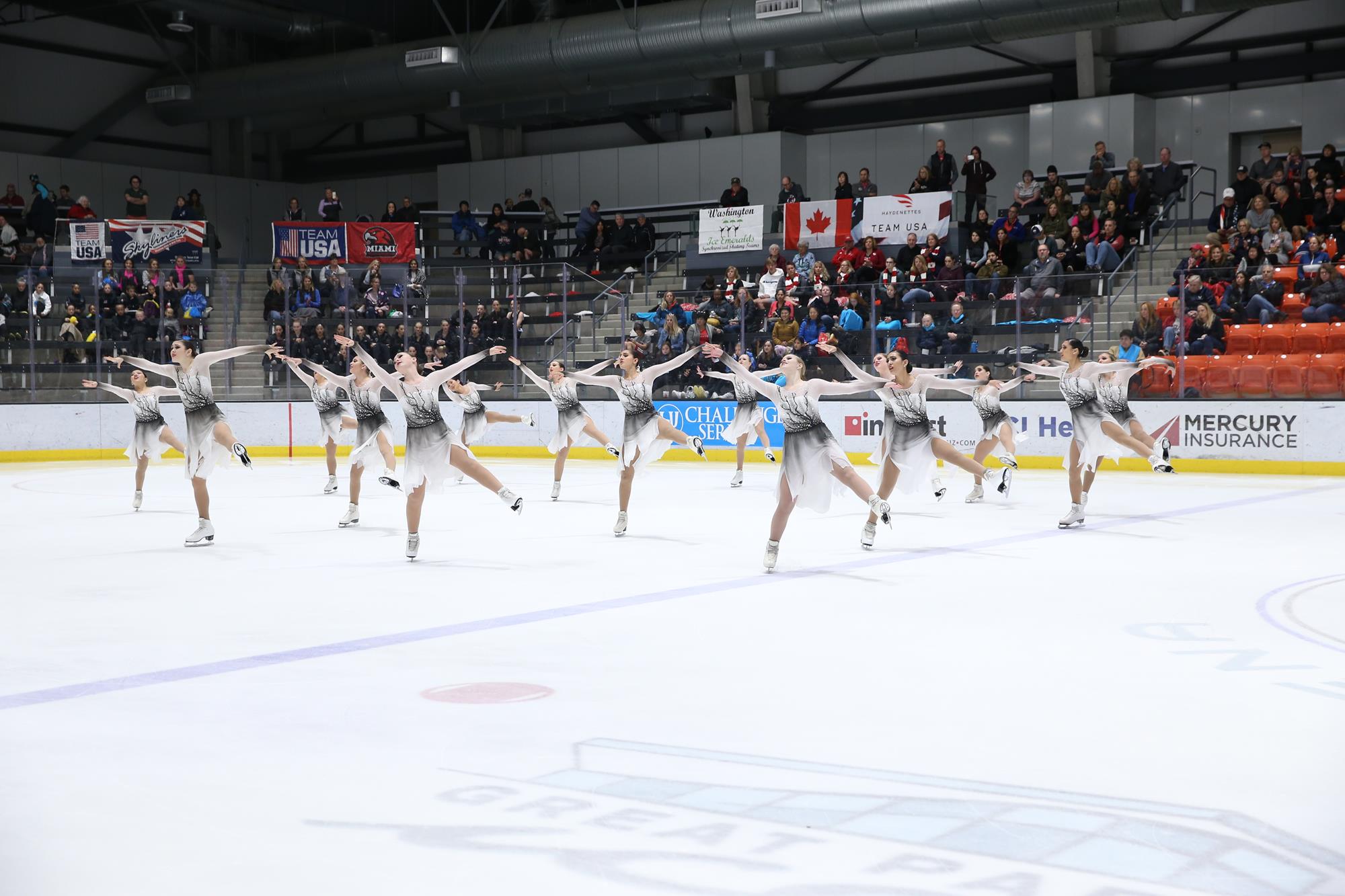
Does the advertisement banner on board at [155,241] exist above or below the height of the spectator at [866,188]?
below

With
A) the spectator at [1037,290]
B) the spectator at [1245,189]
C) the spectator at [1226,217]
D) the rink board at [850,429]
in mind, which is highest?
the spectator at [1245,189]

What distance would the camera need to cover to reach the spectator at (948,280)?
2127 cm

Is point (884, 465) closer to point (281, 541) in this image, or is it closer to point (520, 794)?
point (281, 541)

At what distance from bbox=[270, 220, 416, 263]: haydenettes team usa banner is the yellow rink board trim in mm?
4630

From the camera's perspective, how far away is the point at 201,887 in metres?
3.68

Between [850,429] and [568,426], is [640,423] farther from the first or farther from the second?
[850,429]

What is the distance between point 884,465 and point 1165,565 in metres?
2.70

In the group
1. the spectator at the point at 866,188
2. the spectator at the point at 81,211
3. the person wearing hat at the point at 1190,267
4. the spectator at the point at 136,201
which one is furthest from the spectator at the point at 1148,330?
the spectator at the point at 81,211

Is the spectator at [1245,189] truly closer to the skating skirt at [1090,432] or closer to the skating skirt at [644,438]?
the skating skirt at [1090,432]

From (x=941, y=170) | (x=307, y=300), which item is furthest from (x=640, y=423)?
(x=941, y=170)

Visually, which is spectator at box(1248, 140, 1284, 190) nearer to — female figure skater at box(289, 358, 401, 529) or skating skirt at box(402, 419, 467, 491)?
female figure skater at box(289, 358, 401, 529)

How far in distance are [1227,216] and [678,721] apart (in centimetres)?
1964

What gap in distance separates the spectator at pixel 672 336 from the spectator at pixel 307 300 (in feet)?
21.5

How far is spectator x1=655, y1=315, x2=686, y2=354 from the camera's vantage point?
23047mm
